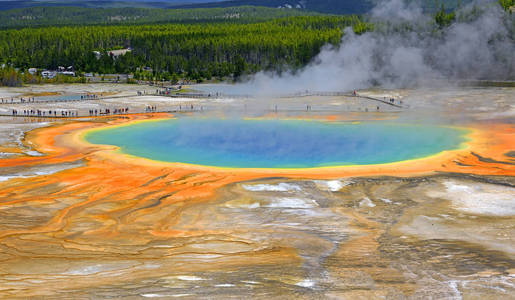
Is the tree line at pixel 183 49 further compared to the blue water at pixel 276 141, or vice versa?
the tree line at pixel 183 49

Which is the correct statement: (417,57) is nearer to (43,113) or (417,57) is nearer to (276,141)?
(276,141)

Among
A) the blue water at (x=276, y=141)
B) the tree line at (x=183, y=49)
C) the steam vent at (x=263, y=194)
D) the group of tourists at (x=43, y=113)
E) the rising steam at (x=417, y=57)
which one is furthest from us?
the tree line at (x=183, y=49)

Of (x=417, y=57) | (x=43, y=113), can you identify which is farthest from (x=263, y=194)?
(x=417, y=57)

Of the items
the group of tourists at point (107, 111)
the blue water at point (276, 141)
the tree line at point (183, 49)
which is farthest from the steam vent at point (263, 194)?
the tree line at point (183, 49)

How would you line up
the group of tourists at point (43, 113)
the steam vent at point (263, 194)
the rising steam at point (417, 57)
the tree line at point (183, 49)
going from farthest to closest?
the tree line at point (183, 49) < the rising steam at point (417, 57) < the group of tourists at point (43, 113) < the steam vent at point (263, 194)

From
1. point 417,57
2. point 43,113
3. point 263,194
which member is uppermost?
point 417,57

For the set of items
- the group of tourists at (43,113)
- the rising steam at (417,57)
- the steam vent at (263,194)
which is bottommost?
the steam vent at (263,194)

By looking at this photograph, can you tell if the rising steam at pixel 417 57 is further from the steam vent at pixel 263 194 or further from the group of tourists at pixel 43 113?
the group of tourists at pixel 43 113

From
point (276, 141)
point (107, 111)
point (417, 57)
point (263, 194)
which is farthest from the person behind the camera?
point (417, 57)

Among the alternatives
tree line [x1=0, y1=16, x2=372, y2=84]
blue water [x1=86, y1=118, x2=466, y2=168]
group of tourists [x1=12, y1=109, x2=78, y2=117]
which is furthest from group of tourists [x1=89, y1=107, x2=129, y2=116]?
tree line [x1=0, y1=16, x2=372, y2=84]
